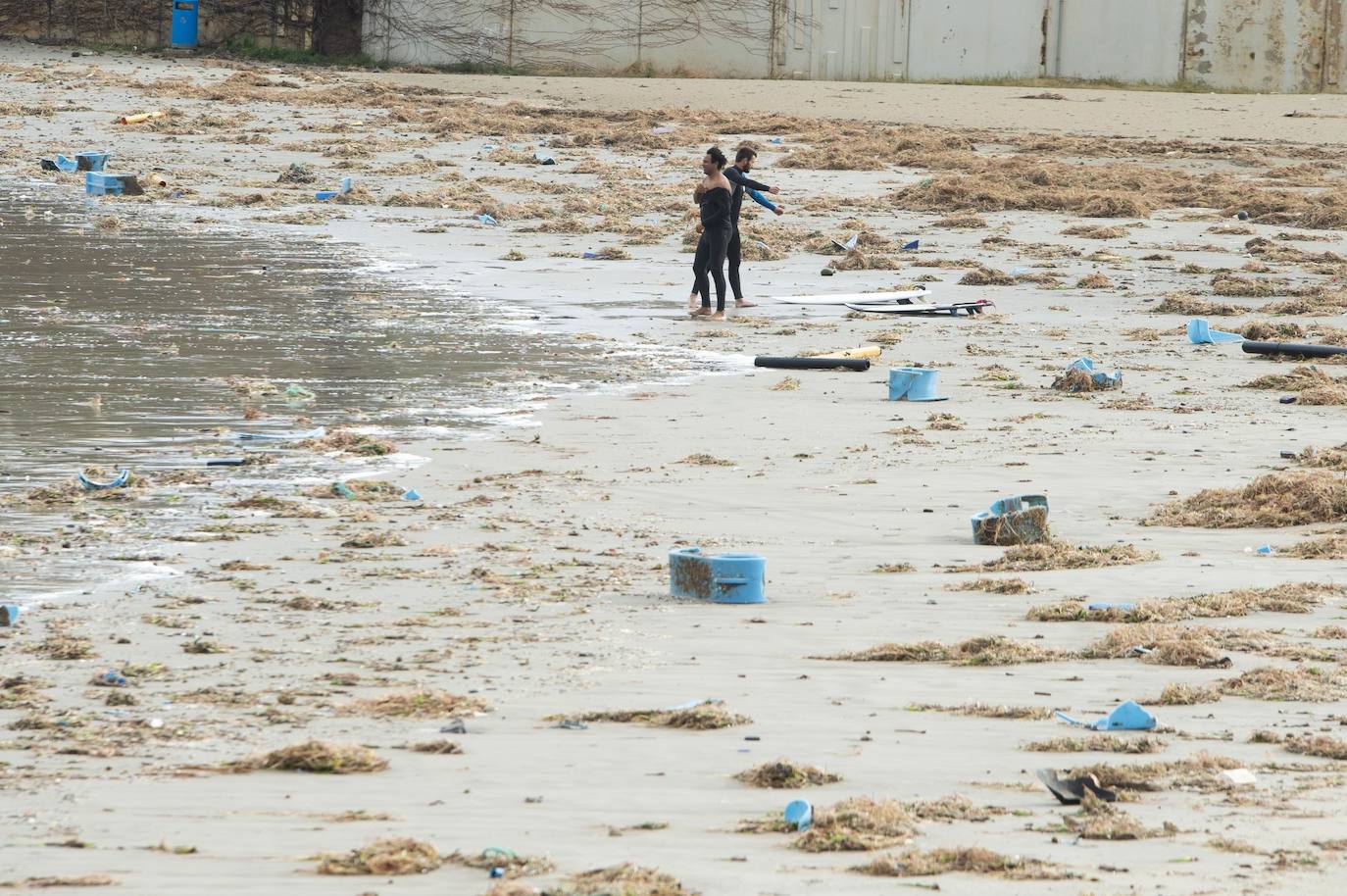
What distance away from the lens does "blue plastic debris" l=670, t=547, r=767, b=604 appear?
24.3ft

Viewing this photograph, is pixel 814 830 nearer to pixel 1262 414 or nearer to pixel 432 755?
pixel 432 755

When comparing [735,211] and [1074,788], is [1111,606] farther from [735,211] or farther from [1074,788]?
[735,211]

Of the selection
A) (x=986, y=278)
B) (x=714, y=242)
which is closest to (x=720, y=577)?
(x=714, y=242)

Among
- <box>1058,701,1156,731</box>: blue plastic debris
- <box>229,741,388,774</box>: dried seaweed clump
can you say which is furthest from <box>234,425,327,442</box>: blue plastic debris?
<box>1058,701,1156,731</box>: blue plastic debris

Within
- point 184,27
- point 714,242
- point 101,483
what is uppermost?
point 184,27

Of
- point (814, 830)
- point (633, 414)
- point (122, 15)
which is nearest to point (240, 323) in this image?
point (633, 414)

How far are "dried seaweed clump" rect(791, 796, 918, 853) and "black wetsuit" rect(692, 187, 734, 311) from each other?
11.7 metres

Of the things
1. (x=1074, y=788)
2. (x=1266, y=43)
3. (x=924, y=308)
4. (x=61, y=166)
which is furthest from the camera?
(x=1266, y=43)

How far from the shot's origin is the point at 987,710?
6.01 m

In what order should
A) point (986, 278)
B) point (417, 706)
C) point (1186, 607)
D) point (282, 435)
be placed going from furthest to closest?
1. point (986, 278)
2. point (282, 435)
3. point (1186, 607)
4. point (417, 706)

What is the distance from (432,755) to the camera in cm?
550

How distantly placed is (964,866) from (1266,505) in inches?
205

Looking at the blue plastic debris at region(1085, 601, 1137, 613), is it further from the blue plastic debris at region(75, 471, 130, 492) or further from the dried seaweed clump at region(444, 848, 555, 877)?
the blue plastic debris at region(75, 471, 130, 492)

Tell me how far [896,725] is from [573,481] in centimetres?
432
